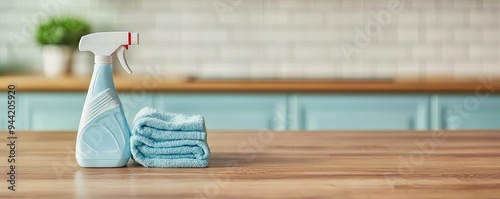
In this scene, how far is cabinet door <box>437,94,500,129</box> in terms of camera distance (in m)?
3.34

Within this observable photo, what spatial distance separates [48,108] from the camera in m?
3.35

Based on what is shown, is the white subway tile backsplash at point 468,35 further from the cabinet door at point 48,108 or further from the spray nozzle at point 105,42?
the spray nozzle at point 105,42

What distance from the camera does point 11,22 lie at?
12.9 feet

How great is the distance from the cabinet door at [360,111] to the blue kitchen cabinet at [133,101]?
630 millimetres

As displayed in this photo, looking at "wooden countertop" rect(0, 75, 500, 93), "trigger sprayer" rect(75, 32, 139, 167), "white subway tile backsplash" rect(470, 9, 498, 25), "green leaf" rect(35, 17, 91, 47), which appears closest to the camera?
"trigger sprayer" rect(75, 32, 139, 167)

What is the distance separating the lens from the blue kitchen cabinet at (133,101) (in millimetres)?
3334

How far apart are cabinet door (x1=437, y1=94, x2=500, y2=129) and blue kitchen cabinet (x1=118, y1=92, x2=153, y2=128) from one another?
127 centimetres

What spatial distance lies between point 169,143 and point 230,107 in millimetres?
1893

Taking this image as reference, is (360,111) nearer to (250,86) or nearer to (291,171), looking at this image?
(250,86)

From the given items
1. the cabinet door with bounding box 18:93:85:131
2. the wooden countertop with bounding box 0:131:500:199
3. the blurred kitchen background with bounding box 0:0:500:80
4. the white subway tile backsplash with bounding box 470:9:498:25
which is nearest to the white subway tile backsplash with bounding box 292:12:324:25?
the blurred kitchen background with bounding box 0:0:500:80

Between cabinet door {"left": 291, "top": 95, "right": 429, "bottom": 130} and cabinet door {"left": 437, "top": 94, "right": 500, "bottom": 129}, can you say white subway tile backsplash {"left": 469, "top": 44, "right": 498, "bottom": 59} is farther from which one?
cabinet door {"left": 291, "top": 95, "right": 429, "bottom": 130}

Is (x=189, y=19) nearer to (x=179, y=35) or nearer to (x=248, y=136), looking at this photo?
(x=179, y=35)

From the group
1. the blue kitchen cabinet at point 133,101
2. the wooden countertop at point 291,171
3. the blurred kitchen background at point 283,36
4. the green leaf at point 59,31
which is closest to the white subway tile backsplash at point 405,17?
the blurred kitchen background at point 283,36

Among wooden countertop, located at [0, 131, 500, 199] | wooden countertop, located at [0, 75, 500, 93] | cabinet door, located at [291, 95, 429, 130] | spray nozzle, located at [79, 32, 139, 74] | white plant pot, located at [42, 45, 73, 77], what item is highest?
spray nozzle, located at [79, 32, 139, 74]
